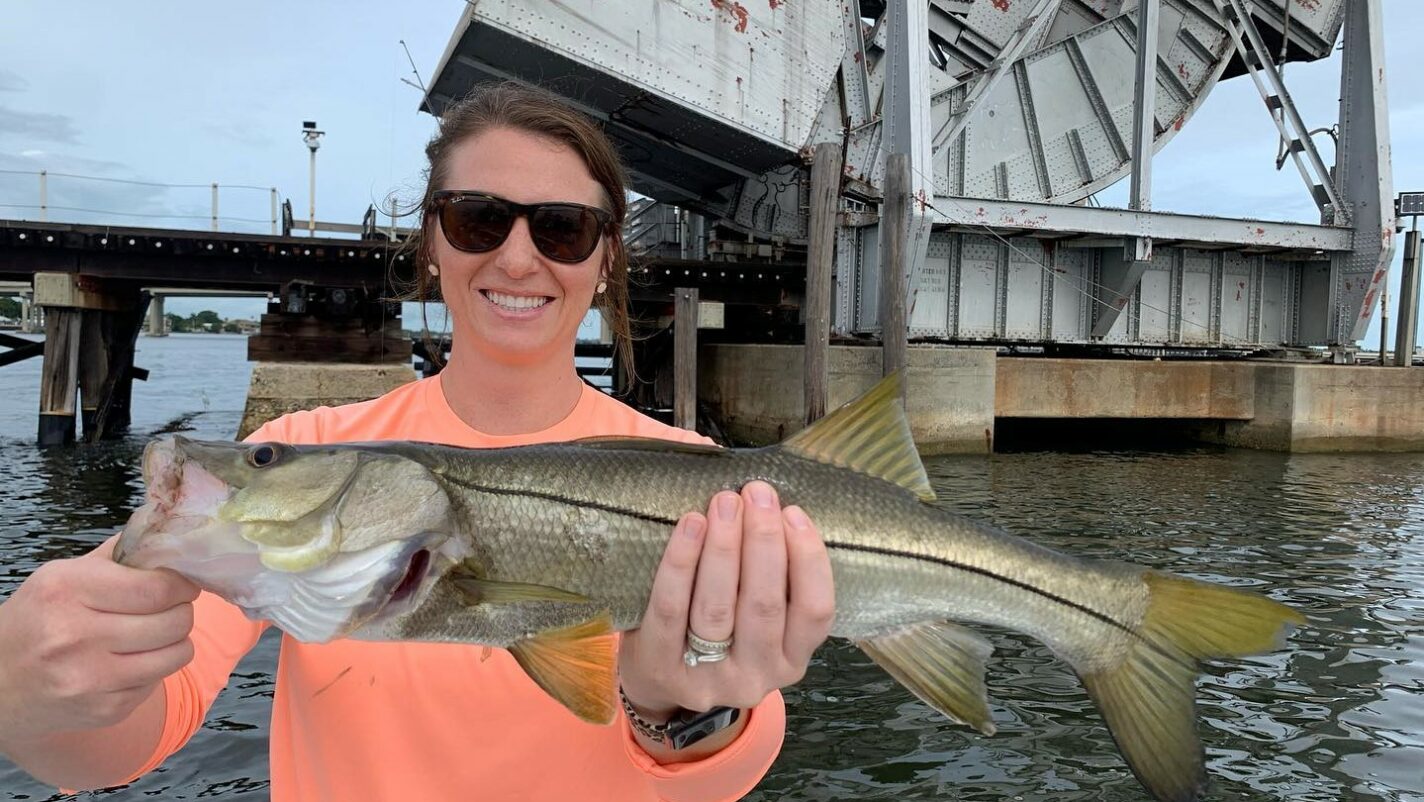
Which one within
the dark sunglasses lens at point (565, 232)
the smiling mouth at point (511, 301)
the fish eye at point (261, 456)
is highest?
the dark sunglasses lens at point (565, 232)

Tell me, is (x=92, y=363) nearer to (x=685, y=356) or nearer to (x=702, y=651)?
(x=685, y=356)

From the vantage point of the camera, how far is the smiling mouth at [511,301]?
2.45m

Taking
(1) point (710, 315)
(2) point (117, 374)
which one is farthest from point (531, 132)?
(2) point (117, 374)

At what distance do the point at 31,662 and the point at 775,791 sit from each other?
13.6 feet

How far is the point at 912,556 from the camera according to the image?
6.98ft

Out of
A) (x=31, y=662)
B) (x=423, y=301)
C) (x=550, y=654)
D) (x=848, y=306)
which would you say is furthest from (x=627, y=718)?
(x=848, y=306)

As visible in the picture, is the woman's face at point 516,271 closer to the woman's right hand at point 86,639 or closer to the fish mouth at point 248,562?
the fish mouth at point 248,562

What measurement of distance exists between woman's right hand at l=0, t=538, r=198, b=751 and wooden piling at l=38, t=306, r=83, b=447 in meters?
18.5

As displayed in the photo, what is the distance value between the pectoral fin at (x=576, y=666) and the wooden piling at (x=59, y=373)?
61.5ft

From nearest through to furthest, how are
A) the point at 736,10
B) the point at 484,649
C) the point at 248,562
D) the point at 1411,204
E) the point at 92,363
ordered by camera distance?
the point at 248,562 → the point at 484,649 → the point at 736,10 → the point at 92,363 → the point at 1411,204

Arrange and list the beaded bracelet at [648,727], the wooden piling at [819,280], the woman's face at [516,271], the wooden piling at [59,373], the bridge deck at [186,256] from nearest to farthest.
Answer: the beaded bracelet at [648,727], the woman's face at [516,271], the wooden piling at [819,280], the bridge deck at [186,256], the wooden piling at [59,373]

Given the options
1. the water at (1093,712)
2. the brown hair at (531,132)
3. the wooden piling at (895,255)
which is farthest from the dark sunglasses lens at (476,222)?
the wooden piling at (895,255)

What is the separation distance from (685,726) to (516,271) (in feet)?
4.29

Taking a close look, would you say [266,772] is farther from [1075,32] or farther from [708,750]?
[1075,32]
